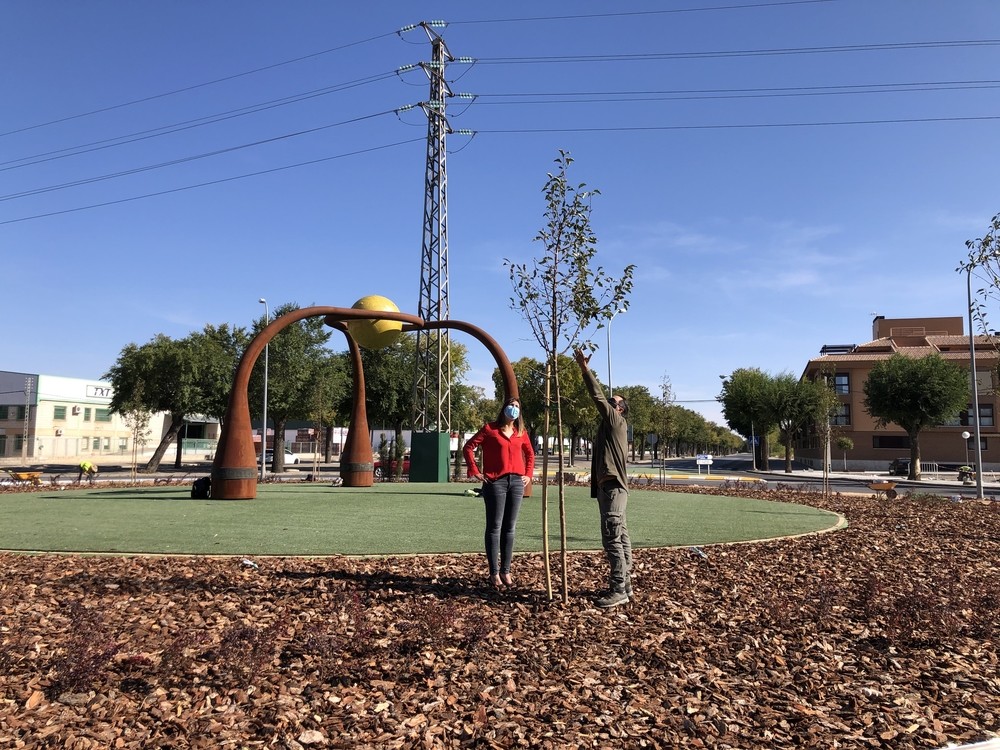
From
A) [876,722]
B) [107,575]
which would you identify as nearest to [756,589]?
[876,722]

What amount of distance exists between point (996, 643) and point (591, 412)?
42.5m

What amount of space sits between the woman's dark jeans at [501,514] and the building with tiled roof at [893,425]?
4422cm

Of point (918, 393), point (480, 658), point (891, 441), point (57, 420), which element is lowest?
point (480, 658)

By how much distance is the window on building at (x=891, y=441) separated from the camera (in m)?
56.0

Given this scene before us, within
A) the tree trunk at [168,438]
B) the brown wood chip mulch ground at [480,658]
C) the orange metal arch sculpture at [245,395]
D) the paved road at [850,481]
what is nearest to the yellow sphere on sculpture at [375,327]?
the orange metal arch sculpture at [245,395]

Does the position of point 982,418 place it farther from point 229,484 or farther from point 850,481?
point 229,484

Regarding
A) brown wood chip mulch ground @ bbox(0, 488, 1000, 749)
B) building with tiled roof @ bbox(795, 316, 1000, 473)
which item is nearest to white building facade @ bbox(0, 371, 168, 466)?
brown wood chip mulch ground @ bbox(0, 488, 1000, 749)

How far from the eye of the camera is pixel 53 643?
4.69m

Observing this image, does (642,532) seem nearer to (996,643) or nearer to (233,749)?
(996,643)

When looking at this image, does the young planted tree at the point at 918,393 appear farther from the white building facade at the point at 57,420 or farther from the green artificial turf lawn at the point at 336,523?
the white building facade at the point at 57,420

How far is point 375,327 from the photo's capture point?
57.2ft

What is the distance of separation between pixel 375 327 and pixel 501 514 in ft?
39.0

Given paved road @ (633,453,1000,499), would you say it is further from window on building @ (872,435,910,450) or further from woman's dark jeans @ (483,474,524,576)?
woman's dark jeans @ (483,474,524,576)

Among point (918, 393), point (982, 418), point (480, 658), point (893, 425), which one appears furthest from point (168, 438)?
point (982, 418)
